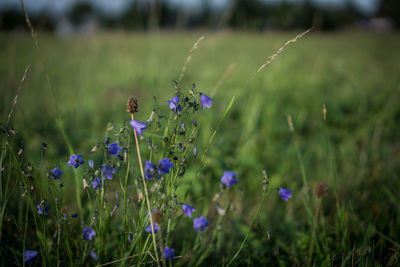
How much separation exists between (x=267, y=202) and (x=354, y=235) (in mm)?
599

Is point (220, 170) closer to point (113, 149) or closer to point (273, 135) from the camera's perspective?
point (273, 135)

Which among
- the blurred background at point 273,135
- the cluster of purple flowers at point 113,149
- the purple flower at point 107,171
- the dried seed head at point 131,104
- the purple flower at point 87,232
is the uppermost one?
the dried seed head at point 131,104

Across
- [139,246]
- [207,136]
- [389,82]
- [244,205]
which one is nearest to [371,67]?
[389,82]

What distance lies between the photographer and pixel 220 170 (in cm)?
208

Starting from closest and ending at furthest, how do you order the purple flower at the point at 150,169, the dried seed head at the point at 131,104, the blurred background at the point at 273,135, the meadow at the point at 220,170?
the purple flower at the point at 150,169
the dried seed head at the point at 131,104
the meadow at the point at 220,170
the blurred background at the point at 273,135

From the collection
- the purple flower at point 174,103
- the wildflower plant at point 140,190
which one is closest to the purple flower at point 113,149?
the wildflower plant at point 140,190

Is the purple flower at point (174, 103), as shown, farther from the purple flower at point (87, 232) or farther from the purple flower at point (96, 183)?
the purple flower at point (87, 232)

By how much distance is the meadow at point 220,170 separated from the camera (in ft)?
3.49

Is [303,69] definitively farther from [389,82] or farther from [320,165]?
[320,165]

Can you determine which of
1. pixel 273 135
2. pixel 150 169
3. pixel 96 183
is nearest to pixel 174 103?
pixel 150 169

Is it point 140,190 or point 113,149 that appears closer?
point 140,190

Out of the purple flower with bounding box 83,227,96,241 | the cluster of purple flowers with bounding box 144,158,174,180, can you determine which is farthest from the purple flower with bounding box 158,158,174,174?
the purple flower with bounding box 83,227,96,241

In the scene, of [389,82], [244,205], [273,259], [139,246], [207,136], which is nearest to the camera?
[139,246]

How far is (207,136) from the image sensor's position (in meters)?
2.65
